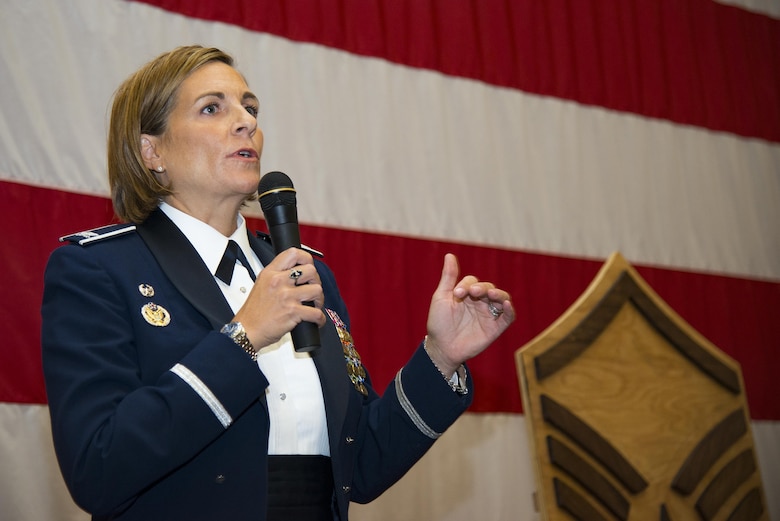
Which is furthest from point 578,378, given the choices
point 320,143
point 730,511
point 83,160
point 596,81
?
point 596,81

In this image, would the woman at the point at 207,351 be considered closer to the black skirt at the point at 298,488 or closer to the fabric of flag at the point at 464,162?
the black skirt at the point at 298,488

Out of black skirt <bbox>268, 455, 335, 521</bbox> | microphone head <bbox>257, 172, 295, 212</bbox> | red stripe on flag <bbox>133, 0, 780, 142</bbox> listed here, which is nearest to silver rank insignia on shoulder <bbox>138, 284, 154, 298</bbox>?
microphone head <bbox>257, 172, 295, 212</bbox>

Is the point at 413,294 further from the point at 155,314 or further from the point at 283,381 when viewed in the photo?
the point at 155,314

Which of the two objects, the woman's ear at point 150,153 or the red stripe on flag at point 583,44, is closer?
the woman's ear at point 150,153

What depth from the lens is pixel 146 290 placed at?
148 centimetres

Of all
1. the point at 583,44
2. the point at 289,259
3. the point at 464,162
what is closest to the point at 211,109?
the point at 289,259

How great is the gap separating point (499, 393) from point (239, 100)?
1.71 m

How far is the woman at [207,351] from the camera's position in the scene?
1.32m

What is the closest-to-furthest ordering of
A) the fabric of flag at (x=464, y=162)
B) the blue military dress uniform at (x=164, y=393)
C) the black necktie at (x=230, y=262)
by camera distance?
the blue military dress uniform at (x=164, y=393) → the black necktie at (x=230, y=262) → the fabric of flag at (x=464, y=162)

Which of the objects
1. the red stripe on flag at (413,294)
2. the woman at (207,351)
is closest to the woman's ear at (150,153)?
the woman at (207,351)

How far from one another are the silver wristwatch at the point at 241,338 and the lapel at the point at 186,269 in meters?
0.10

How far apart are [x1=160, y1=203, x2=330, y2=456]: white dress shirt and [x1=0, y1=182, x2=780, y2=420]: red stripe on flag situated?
843 mm

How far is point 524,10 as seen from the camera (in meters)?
3.52

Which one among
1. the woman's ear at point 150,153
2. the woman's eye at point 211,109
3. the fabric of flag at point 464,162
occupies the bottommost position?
the woman's ear at point 150,153
